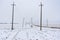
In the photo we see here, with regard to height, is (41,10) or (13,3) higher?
(13,3)

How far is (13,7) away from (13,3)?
0.50 meters

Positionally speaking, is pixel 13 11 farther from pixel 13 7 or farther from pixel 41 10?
pixel 41 10

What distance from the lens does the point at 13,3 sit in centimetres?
1152

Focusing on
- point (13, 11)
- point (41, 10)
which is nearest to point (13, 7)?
point (13, 11)

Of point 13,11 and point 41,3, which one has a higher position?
point 41,3

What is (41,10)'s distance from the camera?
11094 millimetres

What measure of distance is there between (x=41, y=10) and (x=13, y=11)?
338 centimetres

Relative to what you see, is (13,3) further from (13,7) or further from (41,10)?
(41,10)

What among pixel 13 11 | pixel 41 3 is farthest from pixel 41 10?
pixel 13 11

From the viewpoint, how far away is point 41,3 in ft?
36.6

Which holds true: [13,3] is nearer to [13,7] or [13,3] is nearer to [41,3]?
[13,7]

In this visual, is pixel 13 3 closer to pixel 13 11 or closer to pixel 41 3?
pixel 13 11

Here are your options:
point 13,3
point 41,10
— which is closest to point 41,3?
point 41,10

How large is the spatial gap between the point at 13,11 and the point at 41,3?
3.51 meters
